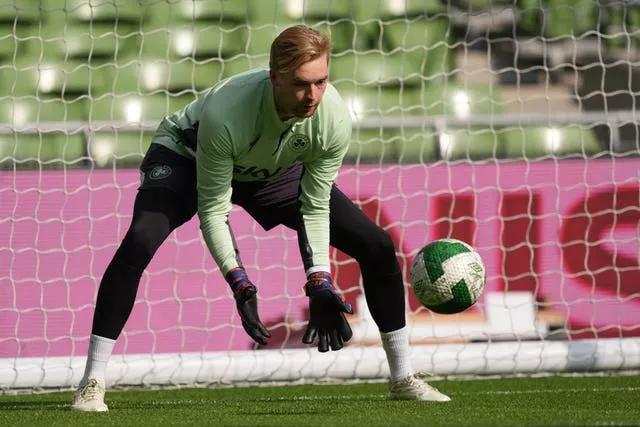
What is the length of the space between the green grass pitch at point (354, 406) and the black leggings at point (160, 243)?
36cm

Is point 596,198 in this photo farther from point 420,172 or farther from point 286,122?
point 286,122

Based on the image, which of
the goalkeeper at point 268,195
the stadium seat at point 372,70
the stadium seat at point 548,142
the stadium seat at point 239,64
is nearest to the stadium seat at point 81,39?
the stadium seat at point 239,64

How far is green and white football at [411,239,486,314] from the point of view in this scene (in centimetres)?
416

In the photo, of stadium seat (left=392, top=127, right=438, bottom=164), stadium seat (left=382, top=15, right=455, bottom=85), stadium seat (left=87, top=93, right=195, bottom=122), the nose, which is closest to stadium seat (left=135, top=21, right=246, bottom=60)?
stadium seat (left=87, top=93, right=195, bottom=122)

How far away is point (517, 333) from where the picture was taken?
607 centimetres

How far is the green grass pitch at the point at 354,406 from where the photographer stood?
3.81m

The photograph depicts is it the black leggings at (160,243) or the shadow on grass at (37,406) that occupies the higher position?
the black leggings at (160,243)

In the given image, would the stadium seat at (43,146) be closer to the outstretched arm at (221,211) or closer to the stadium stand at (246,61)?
the stadium stand at (246,61)

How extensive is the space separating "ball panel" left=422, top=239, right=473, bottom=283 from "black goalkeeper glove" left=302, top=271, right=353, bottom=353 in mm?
507

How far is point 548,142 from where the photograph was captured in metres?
6.69

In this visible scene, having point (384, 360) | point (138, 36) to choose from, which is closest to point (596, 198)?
point (384, 360)

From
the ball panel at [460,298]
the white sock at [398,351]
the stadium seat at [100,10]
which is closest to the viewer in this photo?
the ball panel at [460,298]

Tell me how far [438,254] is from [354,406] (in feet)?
2.29

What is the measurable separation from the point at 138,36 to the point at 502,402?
12.0 feet
